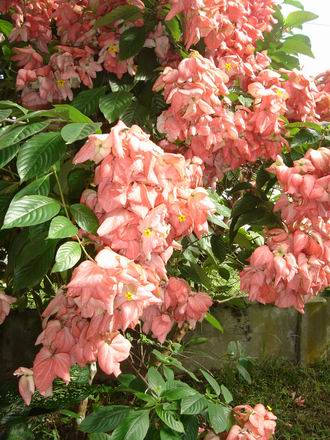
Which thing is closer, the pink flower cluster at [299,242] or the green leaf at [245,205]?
the pink flower cluster at [299,242]

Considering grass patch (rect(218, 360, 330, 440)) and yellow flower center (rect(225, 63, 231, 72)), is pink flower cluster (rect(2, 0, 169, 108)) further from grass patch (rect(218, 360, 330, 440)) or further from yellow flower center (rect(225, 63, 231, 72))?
grass patch (rect(218, 360, 330, 440))

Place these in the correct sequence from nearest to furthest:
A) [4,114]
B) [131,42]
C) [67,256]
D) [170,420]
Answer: [67,256]
[4,114]
[170,420]
[131,42]

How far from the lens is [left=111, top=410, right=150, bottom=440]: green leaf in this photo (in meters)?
1.29

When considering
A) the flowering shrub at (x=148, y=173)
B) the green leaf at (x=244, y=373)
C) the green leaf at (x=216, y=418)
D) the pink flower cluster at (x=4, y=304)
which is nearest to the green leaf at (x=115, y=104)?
the flowering shrub at (x=148, y=173)

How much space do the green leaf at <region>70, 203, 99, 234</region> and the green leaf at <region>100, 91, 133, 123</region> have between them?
51cm

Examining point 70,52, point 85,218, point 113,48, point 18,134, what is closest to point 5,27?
point 70,52

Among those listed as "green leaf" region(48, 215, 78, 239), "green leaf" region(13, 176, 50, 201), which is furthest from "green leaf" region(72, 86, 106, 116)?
"green leaf" region(48, 215, 78, 239)

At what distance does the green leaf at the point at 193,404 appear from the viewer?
4.45 feet

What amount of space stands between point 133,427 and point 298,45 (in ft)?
4.80

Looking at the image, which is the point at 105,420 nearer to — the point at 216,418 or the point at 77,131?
the point at 216,418

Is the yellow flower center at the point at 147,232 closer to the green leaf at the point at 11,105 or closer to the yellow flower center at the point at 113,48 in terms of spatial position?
the green leaf at the point at 11,105

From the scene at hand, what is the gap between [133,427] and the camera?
131cm

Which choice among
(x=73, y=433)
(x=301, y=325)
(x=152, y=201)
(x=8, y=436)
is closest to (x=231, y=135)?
(x=152, y=201)

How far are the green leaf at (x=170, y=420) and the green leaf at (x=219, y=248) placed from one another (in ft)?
1.89
